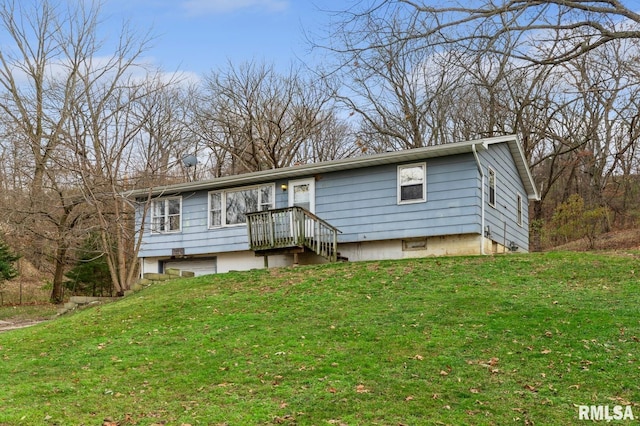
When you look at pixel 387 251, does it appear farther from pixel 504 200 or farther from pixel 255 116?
pixel 255 116

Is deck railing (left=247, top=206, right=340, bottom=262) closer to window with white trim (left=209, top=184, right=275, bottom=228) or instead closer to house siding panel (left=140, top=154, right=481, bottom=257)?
house siding panel (left=140, top=154, right=481, bottom=257)

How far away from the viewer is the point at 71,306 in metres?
16.2

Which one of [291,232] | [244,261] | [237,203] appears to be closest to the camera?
[291,232]

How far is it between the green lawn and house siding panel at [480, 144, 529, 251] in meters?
3.37

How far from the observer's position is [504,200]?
17.3 m

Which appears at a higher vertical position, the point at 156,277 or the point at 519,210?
the point at 519,210

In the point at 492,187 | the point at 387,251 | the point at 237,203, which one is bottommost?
the point at 387,251

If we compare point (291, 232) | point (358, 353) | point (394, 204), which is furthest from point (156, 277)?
point (358, 353)

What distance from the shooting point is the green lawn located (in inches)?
236

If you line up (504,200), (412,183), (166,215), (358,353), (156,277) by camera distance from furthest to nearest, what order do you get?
(166,215)
(504,200)
(156,277)
(412,183)
(358,353)

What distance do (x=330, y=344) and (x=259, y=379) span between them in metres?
1.49

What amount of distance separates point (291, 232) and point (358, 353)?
827 cm

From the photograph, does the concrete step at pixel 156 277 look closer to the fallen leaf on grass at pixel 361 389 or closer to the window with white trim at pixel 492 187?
the window with white trim at pixel 492 187

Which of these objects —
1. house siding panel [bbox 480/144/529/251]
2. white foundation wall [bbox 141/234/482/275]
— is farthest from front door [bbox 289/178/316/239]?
house siding panel [bbox 480/144/529/251]
